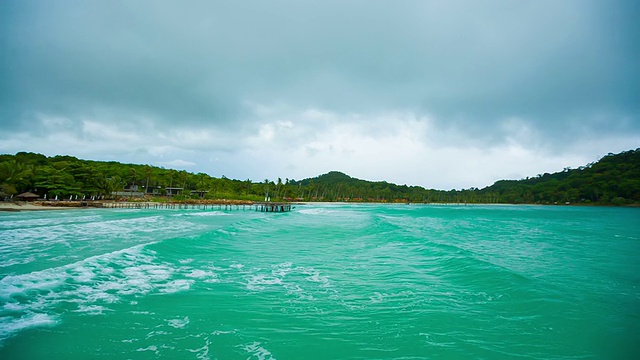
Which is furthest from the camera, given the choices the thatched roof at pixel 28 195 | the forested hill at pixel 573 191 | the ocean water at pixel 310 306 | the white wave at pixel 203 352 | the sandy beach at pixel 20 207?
the forested hill at pixel 573 191

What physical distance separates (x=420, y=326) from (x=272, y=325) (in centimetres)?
283

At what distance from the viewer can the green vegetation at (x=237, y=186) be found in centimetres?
5228

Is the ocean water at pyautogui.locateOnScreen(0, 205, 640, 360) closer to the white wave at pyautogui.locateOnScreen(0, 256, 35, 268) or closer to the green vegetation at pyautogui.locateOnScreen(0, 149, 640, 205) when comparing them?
the white wave at pyautogui.locateOnScreen(0, 256, 35, 268)

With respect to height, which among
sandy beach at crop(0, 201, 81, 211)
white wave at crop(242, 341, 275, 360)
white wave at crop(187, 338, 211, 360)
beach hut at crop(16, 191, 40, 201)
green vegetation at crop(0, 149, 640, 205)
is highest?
green vegetation at crop(0, 149, 640, 205)

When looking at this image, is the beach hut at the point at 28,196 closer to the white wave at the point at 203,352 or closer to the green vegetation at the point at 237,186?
the green vegetation at the point at 237,186

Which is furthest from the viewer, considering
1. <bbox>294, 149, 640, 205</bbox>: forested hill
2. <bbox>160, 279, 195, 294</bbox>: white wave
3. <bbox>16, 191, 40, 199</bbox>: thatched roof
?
<bbox>294, 149, 640, 205</bbox>: forested hill

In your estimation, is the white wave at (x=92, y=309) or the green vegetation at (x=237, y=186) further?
the green vegetation at (x=237, y=186)

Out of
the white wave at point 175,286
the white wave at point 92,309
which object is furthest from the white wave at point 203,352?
the white wave at point 175,286

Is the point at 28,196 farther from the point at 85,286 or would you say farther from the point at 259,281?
the point at 259,281

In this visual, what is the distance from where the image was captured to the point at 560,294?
26.3 feet

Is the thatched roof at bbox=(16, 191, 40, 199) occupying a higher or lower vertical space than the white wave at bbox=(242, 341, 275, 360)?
higher

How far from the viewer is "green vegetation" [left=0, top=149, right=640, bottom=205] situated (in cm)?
5228

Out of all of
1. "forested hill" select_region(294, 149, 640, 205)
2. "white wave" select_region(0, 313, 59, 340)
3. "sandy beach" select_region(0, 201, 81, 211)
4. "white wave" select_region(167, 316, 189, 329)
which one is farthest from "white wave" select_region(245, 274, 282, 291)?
"forested hill" select_region(294, 149, 640, 205)

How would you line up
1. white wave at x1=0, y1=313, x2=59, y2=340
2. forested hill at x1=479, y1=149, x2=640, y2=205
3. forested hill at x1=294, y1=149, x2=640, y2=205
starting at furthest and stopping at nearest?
forested hill at x1=294, y1=149, x2=640, y2=205 < forested hill at x1=479, y1=149, x2=640, y2=205 < white wave at x1=0, y1=313, x2=59, y2=340
